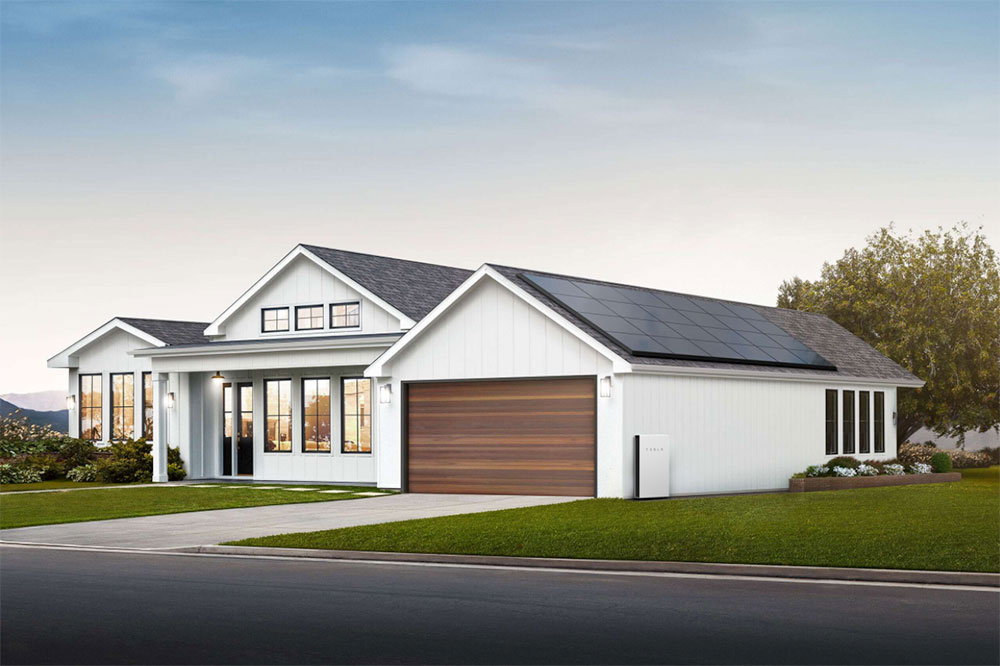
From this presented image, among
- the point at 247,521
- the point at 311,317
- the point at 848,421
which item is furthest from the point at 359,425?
the point at 848,421

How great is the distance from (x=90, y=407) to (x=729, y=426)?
22961 millimetres

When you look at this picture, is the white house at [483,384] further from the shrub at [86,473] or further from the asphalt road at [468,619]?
the asphalt road at [468,619]

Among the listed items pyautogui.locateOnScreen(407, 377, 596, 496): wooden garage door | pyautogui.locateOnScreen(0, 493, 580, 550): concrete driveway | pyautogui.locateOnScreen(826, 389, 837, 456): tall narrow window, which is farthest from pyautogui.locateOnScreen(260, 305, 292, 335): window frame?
pyautogui.locateOnScreen(826, 389, 837, 456): tall narrow window

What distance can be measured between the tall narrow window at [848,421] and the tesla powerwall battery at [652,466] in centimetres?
973

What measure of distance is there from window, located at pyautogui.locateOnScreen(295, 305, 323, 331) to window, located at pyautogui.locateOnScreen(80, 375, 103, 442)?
9.53 meters

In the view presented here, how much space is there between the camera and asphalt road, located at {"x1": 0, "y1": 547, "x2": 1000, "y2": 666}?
9297 mm

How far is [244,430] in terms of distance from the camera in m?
34.9

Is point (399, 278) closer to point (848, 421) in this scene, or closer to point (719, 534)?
point (848, 421)

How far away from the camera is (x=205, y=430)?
3534cm

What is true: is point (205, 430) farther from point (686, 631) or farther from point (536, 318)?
point (686, 631)

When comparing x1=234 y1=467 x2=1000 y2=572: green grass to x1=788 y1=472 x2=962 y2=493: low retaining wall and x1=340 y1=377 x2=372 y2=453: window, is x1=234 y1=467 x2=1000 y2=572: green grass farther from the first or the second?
x1=340 y1=377 x2=372 y2=453: window

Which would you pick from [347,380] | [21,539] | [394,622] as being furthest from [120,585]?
[347,380]

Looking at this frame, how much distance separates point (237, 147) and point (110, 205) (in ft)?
16.4

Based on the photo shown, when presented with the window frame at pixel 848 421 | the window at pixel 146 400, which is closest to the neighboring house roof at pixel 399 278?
the window at pixel 146 400
